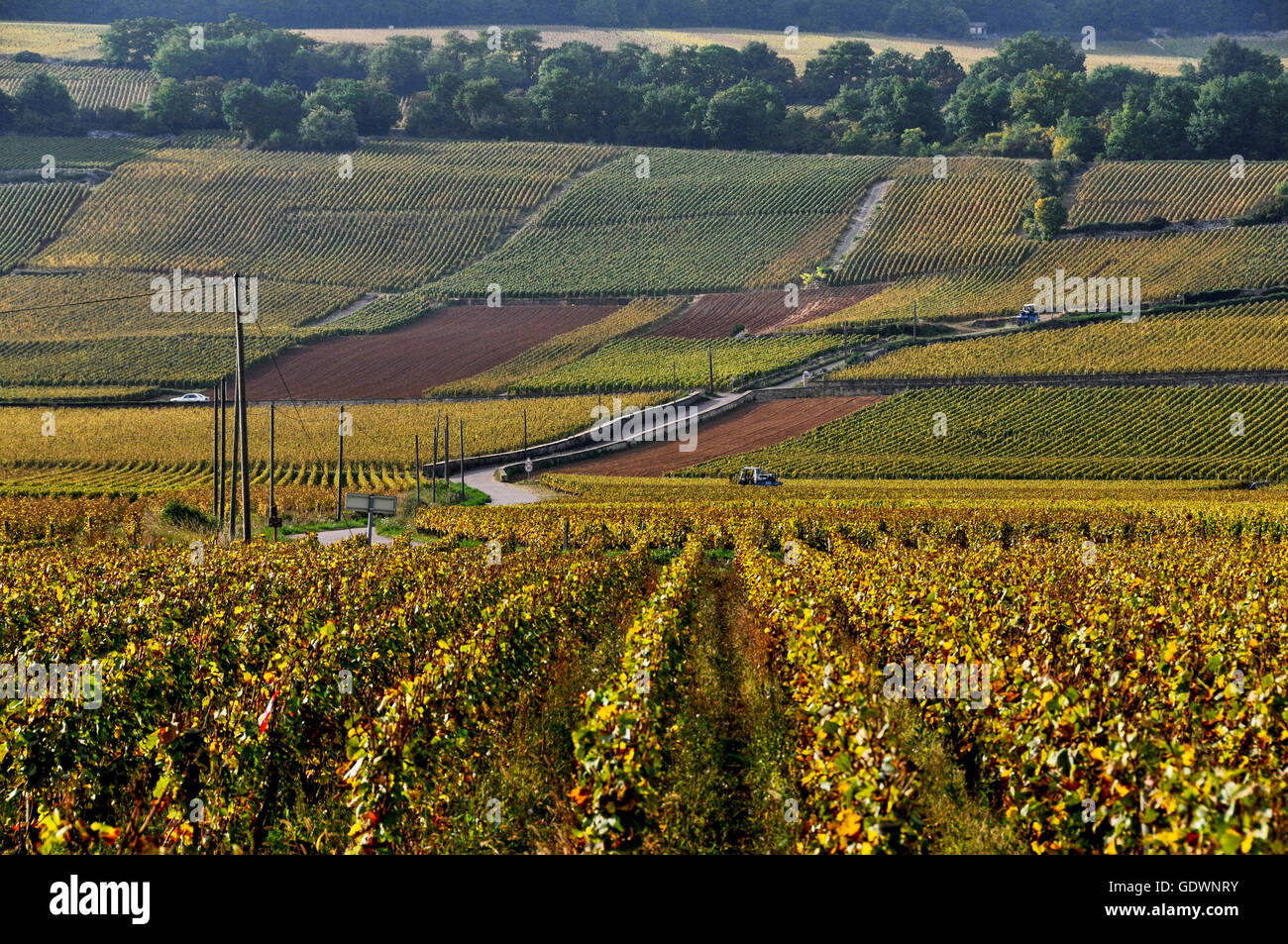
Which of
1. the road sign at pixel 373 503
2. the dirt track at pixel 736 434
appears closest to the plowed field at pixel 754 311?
the dirt track at pixel 736 434

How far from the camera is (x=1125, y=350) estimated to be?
91938 millimetres

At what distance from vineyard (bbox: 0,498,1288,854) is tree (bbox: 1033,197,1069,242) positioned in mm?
105937

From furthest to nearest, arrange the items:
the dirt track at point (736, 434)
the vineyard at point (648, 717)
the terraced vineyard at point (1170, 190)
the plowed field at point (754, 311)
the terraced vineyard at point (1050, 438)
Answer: the terraced vineyard at point (1170, 190), the plowed field at point (754, 311), the dirt track at point (736, 434), the terraced vineyard at point (1050, 438), the vineyard at point (648, 717)

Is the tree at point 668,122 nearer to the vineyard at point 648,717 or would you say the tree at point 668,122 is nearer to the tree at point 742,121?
the tree at point 742,121

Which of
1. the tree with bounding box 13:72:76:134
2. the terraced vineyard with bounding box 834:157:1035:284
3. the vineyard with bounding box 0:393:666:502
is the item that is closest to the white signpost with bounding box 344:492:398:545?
the vineyard with bounding box 0:393:666:502

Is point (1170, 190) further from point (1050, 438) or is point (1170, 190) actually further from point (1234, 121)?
point (1050, 438)

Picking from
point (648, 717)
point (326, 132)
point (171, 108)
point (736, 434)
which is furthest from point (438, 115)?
point (648, 717)

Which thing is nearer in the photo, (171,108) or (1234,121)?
(1234,121)

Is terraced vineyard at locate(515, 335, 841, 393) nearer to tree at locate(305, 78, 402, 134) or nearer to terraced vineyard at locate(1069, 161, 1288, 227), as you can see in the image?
terraced vineyard at locate(1069, 161, 1288, 227)

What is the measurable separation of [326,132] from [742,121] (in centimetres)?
5635

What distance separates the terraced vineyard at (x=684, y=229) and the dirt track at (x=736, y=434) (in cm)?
3586

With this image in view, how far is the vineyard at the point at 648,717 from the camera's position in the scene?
9164 mm

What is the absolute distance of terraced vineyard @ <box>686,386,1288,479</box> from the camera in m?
71.9
